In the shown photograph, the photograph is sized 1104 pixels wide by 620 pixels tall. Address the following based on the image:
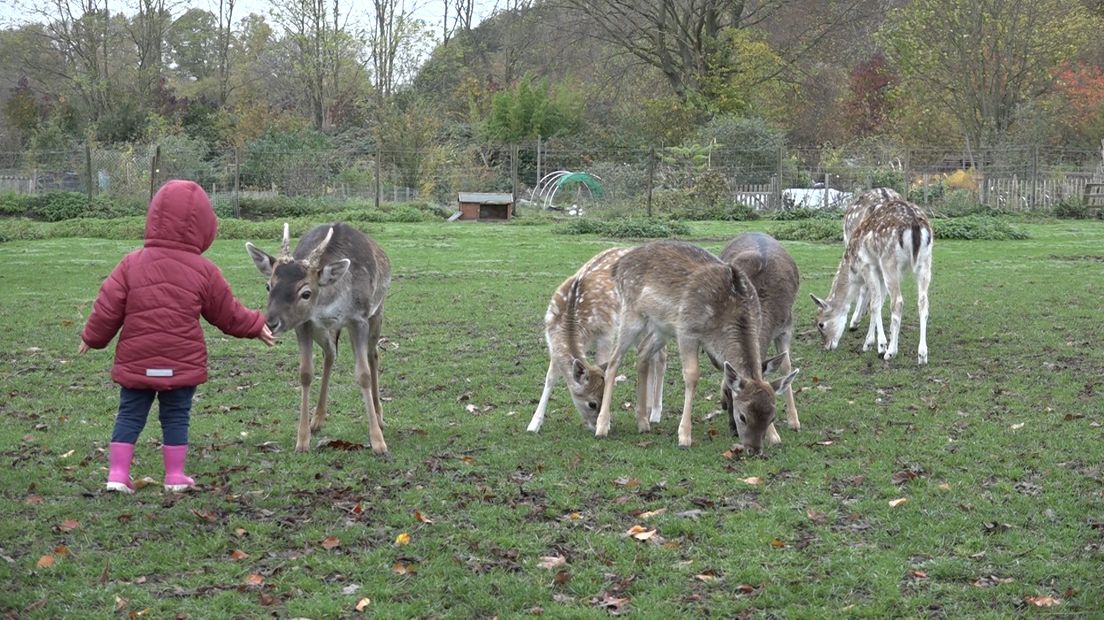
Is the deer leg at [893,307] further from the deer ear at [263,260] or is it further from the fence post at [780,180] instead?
the fence post at [780,180]

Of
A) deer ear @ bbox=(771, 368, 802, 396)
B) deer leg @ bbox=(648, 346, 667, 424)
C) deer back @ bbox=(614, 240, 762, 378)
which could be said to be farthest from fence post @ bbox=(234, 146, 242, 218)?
deer ear @ bbox=(771, 368, 802, 396)

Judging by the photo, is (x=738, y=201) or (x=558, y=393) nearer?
(x=558, y=393)

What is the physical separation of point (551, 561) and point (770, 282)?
4.18 metres

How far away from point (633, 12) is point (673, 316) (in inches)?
1505

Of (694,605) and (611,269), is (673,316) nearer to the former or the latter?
(611,269)

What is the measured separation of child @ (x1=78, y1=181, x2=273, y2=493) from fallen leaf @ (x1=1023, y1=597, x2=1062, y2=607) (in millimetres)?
4532

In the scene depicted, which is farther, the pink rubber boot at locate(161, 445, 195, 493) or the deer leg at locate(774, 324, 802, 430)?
the deer leg at locate(774, 324, 802, 430)

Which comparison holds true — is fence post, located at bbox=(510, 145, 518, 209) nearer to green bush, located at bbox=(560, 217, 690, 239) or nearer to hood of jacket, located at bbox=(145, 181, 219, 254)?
green bush, located at bbox=(560, 217, 690, 239)

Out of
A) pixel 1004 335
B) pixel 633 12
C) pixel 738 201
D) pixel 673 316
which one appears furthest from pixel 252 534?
pixel 633 12

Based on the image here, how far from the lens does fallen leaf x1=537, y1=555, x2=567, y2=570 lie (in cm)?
600

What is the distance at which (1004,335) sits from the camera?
1316 centimetres

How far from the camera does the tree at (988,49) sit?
1603 inches

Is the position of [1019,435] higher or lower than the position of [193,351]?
lower

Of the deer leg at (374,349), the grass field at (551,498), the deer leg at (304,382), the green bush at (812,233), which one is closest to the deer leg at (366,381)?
the grass field at (551,498)
